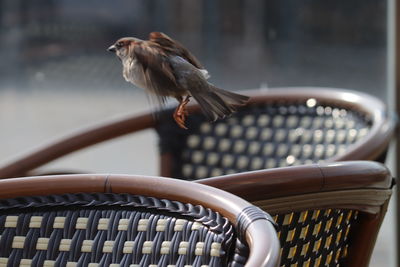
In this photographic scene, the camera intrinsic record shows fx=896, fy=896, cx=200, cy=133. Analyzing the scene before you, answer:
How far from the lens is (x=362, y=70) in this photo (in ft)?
13.7

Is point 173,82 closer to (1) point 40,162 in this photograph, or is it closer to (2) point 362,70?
(1) point 40,162

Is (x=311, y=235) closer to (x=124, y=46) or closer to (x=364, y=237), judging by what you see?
(x=364, y=237)

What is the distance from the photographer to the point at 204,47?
11.5 ft

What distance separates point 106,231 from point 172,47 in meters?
0.19

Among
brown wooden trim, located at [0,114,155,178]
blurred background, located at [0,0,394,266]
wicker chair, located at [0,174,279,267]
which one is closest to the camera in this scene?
wicker chair, located at [0,174,279,267]

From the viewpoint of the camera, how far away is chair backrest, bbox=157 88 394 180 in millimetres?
1630

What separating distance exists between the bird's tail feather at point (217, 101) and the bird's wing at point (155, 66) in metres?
0.03

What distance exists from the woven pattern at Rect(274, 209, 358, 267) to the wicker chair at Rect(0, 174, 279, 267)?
0.55 feet

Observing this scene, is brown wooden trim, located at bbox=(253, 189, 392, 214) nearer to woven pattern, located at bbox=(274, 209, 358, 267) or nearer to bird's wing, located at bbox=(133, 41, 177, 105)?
woven pattern, located at bbox=(274, 209, 358, 267)

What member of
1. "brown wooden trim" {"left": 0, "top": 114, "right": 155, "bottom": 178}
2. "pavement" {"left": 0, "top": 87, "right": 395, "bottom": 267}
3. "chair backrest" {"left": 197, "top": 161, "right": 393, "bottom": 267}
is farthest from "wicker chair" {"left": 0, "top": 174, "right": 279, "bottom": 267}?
"pavement" {"left": 0, "top": 87, "right": 395, "bottom": 267}

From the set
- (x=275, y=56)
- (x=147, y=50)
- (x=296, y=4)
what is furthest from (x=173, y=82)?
(x=296, y=4)

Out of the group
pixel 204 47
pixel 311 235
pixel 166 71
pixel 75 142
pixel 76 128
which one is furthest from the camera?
pixel 204 47

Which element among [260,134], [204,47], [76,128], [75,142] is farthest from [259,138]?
[204,47]

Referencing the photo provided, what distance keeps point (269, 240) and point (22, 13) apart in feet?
12.5
